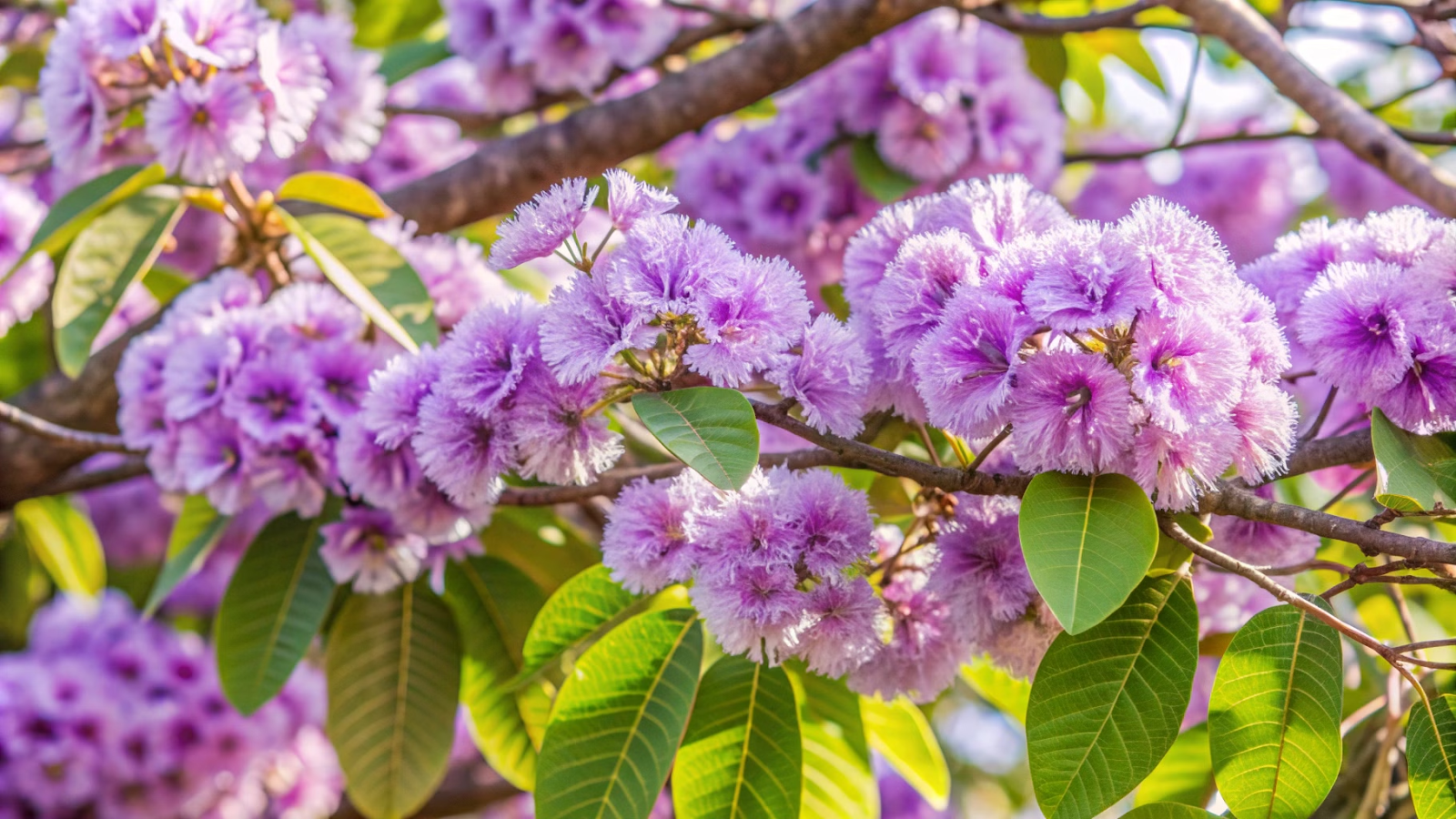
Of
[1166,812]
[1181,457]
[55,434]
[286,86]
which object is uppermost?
[1181,457]

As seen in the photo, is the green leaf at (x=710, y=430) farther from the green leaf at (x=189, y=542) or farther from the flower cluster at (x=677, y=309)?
the green leaf at (x=189, y=542)

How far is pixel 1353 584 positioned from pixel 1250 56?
3.28ft

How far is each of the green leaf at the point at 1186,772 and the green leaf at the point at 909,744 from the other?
13.6 inches

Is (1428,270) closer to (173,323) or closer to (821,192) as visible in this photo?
(821,192)

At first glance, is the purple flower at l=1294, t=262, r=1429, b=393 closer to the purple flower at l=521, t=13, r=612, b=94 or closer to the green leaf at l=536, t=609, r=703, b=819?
the green leaf at l=536, t=609, r=703, b=819

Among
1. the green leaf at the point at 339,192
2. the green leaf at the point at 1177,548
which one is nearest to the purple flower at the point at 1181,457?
the green leaf at the point at 1177,548

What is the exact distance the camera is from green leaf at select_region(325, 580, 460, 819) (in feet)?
5.75

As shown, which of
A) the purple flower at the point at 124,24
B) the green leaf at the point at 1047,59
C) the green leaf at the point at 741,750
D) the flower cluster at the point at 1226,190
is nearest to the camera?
the green leaf at the point at 741,750

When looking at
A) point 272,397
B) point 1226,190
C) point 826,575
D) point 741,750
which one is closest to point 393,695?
point 272,397

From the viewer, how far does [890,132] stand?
229 cm

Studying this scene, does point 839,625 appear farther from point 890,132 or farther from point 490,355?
point 890,132

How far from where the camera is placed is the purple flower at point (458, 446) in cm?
111

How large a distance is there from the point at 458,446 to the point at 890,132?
1.42 metres

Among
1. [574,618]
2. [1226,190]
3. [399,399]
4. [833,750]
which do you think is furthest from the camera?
[1226,190]
